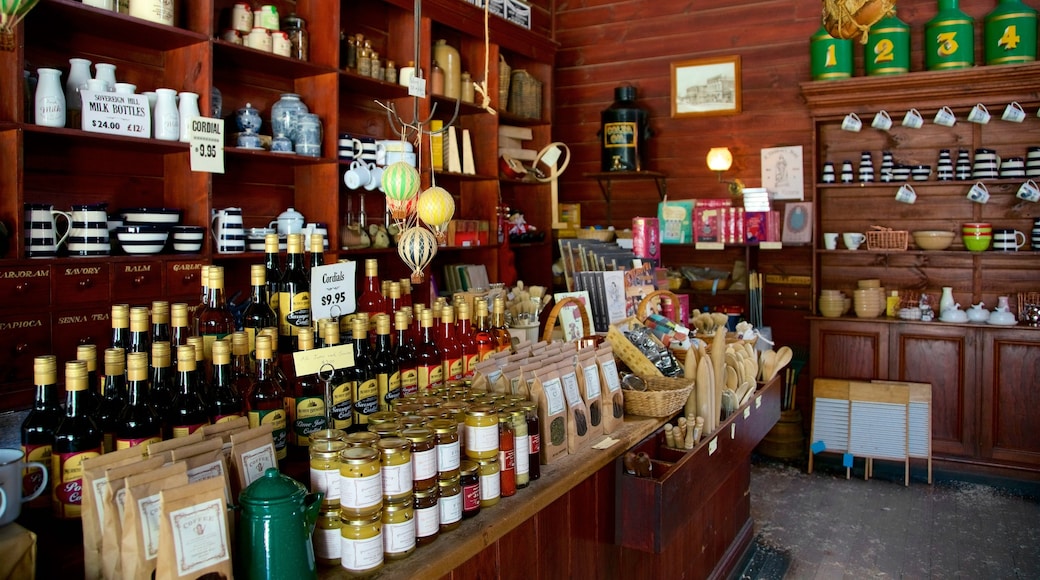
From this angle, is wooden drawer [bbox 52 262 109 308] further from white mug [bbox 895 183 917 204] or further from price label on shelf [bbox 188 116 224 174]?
white mug [bbox 895 183 917 204]

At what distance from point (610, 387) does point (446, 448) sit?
2.61ft

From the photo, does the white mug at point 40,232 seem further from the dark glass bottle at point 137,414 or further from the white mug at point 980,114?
the white mug at point 980,114

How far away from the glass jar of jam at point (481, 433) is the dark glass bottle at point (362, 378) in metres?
0.31

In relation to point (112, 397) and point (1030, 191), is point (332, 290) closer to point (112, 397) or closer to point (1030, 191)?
point (112, 397)

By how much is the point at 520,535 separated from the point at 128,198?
2321 mm

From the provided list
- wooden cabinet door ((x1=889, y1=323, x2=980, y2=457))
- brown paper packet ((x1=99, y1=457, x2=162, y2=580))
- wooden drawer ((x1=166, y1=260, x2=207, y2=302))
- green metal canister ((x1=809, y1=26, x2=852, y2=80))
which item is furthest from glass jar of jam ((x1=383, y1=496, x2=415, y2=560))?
green metal canister ((x1=809, y1=26, x2=852, y2=80))

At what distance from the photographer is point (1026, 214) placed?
14.5 feet

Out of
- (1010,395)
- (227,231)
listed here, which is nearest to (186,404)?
(227,231)

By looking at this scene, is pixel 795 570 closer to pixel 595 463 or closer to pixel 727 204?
pixel 595 463

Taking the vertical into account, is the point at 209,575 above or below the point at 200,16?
below

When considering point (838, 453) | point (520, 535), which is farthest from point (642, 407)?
point (838, 453)

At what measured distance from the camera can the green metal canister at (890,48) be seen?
4.34m

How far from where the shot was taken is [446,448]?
4.49ft

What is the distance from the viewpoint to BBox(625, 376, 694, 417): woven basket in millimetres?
2191
